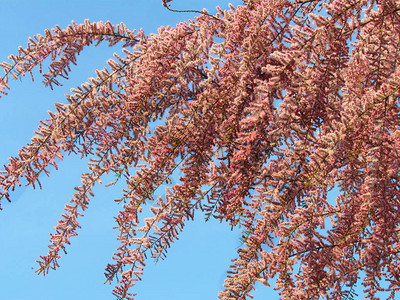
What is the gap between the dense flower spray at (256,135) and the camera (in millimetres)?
2230

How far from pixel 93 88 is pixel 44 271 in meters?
1.25

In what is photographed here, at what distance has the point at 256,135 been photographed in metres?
2.44

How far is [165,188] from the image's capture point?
2.63 m

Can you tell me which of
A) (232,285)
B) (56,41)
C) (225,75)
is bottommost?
(232,285)

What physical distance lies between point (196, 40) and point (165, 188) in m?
0.99

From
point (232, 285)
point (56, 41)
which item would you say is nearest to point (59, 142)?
point (56, 41)

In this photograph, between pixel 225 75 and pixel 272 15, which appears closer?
pixel 272 15

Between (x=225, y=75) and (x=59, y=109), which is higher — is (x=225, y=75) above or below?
above

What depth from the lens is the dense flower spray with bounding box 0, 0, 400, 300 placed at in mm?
2230

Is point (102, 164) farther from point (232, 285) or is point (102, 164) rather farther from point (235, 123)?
point (232, 285)

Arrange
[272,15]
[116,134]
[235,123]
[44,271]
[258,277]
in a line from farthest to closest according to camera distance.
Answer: [44,271] → [116,134] → [235,123] → [272,15] → [258,277]

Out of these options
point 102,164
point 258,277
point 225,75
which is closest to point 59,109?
point 102,164

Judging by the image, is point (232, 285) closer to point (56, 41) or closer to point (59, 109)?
point (59, 109)

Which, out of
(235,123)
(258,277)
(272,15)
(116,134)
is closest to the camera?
(258,277)
